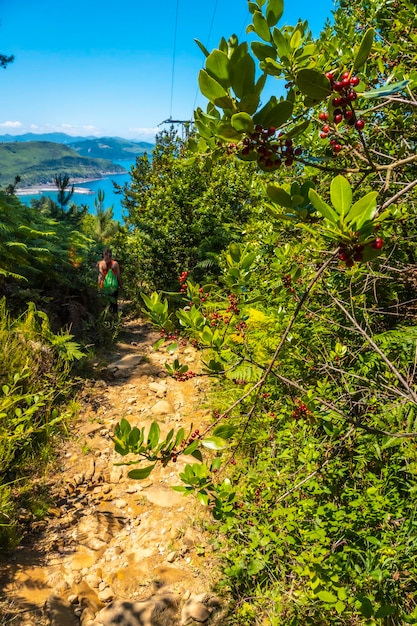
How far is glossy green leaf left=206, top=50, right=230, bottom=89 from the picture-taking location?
739 millimetres

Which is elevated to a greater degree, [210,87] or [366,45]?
[366,45]

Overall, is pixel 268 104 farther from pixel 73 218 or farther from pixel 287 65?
pixel 73 218

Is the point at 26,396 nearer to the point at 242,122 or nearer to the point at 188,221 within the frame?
the point at 242,122

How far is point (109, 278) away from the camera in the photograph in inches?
279

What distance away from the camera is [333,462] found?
2.38 metres

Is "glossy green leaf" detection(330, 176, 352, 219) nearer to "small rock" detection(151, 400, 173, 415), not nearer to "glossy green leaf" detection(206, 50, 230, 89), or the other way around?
"glossy green leaf" detection(206, 50, 230, 89)

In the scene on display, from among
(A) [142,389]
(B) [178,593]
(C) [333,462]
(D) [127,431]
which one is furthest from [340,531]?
(A) [142,389]

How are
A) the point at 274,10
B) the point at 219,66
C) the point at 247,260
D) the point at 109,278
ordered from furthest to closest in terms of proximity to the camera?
1. the point at 109,278
2. the point at 247,260
3. the point at 274,10
4. the point at 219,66

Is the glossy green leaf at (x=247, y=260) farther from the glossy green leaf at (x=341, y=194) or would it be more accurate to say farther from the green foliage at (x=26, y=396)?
the green foliage at (x=26, y=396)

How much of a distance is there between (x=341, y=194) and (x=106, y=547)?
11.2 feet

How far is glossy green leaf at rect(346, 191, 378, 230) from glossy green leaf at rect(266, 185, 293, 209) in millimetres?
213

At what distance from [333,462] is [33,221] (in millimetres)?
7199

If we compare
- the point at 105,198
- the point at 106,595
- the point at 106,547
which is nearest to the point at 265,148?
the point at 106,595

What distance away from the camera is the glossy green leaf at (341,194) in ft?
2.59
